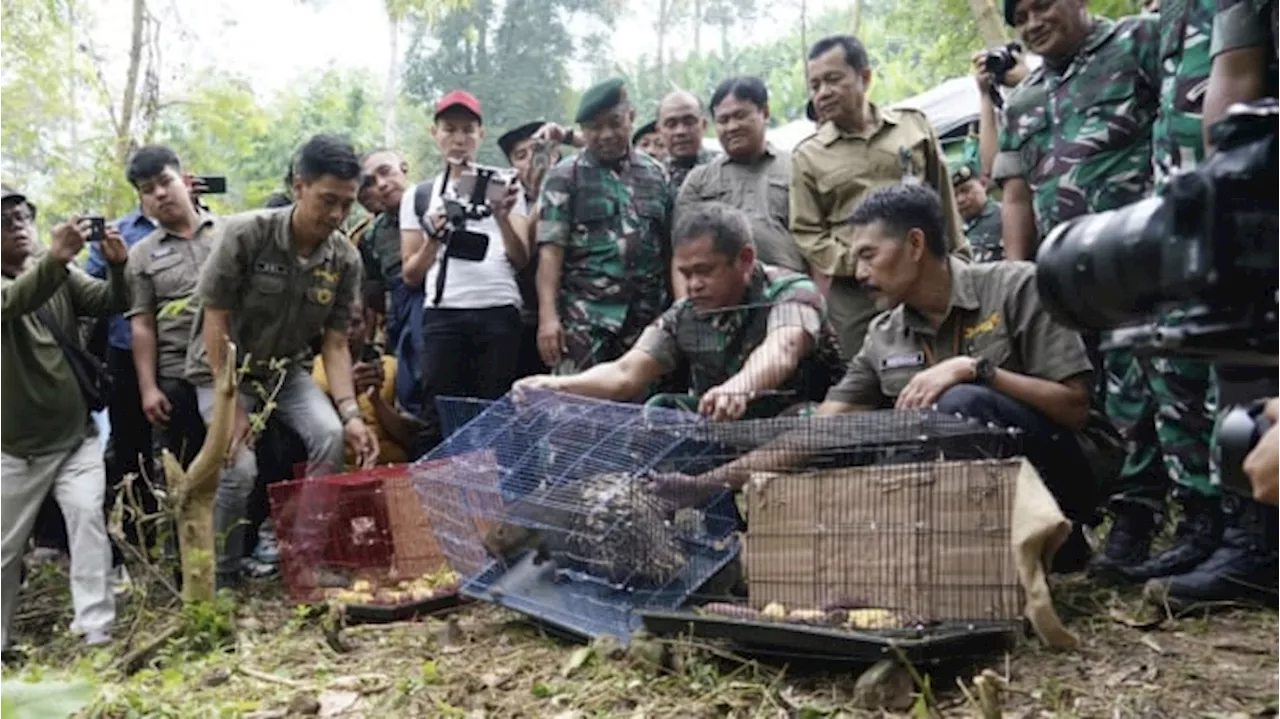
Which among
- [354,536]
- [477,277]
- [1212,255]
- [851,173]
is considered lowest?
[354,536]

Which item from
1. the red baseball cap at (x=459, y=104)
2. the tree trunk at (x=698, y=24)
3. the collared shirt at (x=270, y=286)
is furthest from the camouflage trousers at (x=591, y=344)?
the tree trunk at (x=698, y=24)

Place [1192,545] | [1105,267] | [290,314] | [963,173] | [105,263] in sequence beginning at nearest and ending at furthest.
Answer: [1105,267], [1192,545], [290,314], [105,263], [963,173]

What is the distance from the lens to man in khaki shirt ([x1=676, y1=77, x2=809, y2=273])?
465 cm

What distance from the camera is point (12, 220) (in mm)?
4746

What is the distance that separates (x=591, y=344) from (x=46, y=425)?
2128 millimetres

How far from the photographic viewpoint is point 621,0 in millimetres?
26938

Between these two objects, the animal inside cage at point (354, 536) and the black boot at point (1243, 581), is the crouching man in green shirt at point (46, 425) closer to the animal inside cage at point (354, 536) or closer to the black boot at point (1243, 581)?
the animal inside cage at point (354, 536)

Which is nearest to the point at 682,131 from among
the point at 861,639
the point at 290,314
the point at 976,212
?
the point at 976,212

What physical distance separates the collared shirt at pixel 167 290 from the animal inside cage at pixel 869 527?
9.14ft

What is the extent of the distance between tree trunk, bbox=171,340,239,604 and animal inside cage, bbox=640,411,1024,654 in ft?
5.37

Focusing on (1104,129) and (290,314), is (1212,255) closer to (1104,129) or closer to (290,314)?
(1104,129)

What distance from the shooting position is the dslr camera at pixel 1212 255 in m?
1.60

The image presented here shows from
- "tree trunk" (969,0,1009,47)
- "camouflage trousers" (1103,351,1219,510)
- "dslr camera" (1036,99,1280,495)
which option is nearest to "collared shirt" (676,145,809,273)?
"camouflage trousers" (1103,351,1219,510)

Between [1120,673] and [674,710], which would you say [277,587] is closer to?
[674,710]
